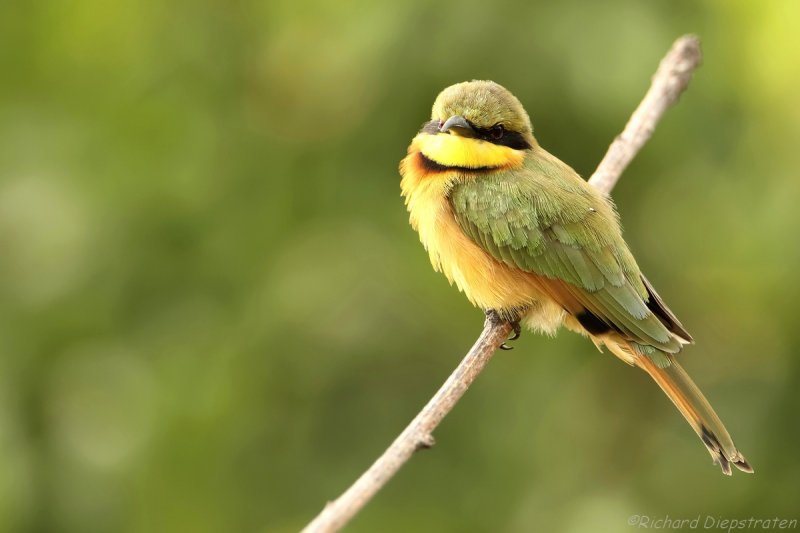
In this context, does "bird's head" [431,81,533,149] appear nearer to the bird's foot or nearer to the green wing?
the green wing

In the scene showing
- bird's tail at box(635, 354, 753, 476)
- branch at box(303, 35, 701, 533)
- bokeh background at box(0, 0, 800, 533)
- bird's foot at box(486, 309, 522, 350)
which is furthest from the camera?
bokeh background at box(0, 0, 800, 533)

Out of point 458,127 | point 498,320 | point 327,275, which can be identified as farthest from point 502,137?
point 327,275

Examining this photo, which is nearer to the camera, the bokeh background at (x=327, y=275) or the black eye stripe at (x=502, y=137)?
the black eye stripe at (x=502, y=137)

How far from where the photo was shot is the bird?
3.23 meters

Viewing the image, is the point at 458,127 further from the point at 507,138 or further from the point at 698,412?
the point at 698,412

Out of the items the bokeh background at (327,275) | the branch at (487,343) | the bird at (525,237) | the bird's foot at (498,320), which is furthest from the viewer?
the bokeh background at (327,275)

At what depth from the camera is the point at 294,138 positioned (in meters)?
3.79

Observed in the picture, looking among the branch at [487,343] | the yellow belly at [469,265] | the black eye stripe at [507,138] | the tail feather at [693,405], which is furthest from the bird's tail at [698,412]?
the black eye stripe at [507,138]

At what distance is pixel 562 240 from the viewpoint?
128 inches

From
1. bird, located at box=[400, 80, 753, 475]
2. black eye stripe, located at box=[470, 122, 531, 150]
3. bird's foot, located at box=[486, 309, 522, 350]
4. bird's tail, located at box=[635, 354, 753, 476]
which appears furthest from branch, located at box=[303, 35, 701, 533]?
bird's tail, located at box=[635, 354, 753, 476]

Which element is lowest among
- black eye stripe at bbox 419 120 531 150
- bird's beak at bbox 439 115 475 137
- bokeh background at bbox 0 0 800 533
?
bokeh background at bbox 0 0 800 533

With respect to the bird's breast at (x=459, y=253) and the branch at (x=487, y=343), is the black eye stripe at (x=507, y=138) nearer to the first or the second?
the bird's breast at (x=459, y=253)

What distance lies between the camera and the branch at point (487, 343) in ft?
7.17

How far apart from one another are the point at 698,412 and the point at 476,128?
0.92 metres
